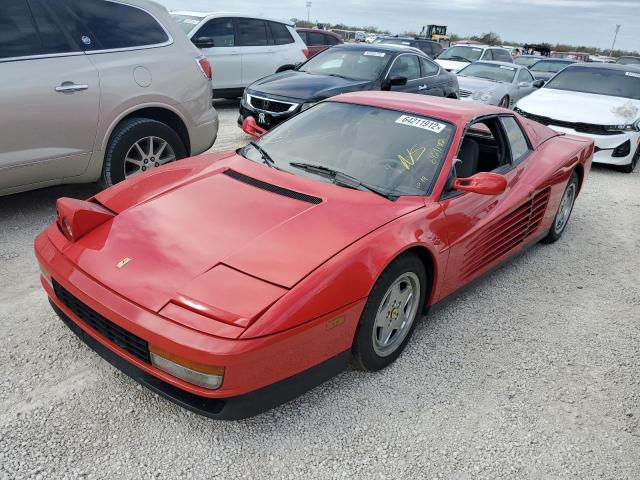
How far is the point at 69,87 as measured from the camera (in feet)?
13.2

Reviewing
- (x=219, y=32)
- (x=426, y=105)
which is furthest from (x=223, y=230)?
(x=219, y=32)

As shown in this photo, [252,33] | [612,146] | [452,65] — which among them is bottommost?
[612,146]

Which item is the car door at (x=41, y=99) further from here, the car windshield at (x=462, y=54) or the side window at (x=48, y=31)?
the car windshield at (x=462, y=54)

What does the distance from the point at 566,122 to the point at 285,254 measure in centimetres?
660

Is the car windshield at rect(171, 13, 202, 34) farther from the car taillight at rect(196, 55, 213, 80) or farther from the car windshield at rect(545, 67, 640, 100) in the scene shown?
the car windshield at rect(545, 67, 640, 100)

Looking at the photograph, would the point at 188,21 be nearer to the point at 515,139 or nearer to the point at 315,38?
the point at 515,139

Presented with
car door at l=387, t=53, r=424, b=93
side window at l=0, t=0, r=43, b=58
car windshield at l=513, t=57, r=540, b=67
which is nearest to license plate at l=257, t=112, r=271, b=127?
car door at l=387, t=53, r=424, b=93

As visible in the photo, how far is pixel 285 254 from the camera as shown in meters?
2.32

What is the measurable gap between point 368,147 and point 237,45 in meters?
7.49

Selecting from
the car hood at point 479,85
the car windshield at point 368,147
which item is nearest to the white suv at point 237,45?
the car hood at point 479,85

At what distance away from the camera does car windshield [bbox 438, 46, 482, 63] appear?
1423 centimetres

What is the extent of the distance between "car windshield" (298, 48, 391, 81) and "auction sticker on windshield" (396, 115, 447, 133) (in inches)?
185

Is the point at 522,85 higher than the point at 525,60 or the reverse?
higher

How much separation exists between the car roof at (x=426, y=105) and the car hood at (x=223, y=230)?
29.8 inches
